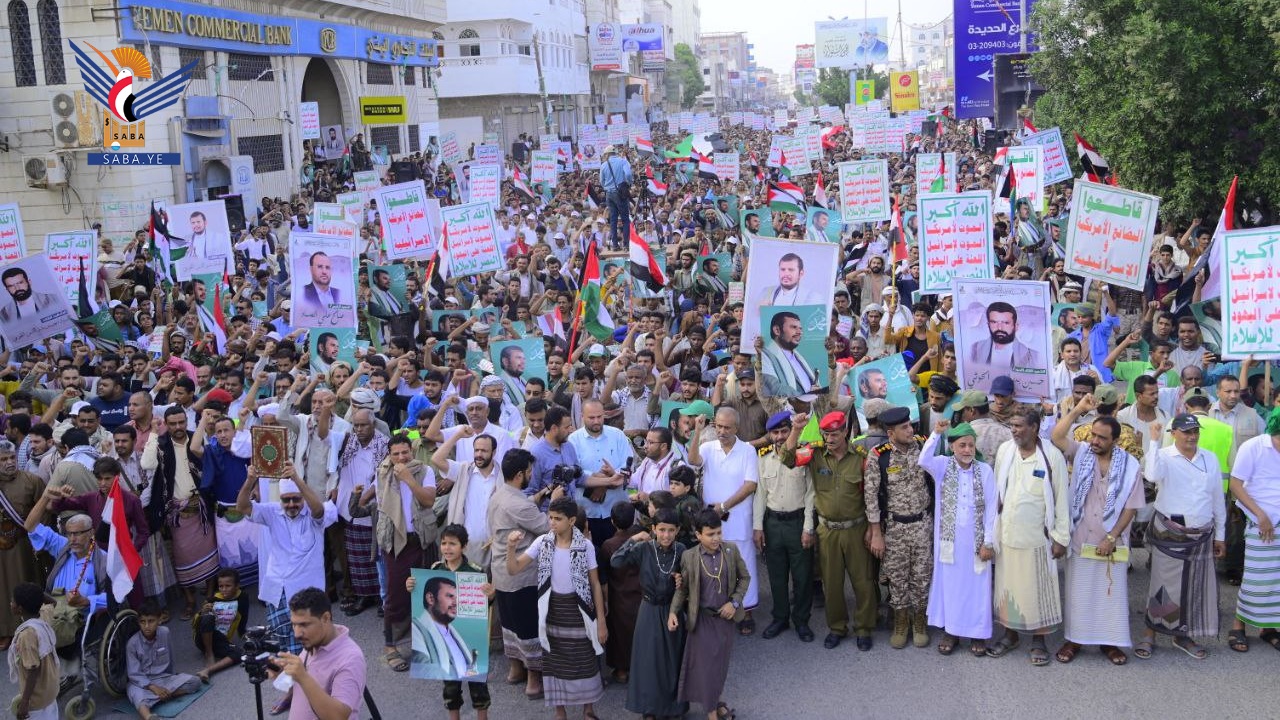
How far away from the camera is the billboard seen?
94438 millimetres

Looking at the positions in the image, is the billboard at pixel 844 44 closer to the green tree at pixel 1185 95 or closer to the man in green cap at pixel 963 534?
the green tree at pixel 1185 95

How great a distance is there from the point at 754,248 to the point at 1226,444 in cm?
358

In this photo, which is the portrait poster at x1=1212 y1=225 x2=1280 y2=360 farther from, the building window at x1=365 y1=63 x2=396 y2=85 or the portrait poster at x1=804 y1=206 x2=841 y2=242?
the building window at x1=365 y1=63 x2=396 y2=85

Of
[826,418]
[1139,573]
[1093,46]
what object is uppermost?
[1093,46]

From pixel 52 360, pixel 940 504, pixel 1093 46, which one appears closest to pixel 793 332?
pixel 940 504

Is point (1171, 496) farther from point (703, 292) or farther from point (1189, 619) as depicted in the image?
point (703, 292)

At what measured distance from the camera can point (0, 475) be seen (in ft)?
26.5

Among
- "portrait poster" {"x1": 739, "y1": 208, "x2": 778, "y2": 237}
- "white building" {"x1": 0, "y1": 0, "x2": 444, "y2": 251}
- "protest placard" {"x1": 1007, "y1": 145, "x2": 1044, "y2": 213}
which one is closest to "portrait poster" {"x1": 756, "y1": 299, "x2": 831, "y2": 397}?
"portrait poster" {"x1": 739, "y1": 208, "x2": 778, "y2": 237}

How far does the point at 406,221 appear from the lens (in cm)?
1486

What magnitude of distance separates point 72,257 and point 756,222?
8991 millimetres

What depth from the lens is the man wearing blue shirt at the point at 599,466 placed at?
7.67 m

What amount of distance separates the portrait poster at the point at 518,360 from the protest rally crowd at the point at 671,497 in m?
0.02

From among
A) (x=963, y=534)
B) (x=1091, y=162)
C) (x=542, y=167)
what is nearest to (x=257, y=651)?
(x=963, y=534)

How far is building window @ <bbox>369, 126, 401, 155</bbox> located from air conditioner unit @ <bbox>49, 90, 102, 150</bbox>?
15636 millimetres
